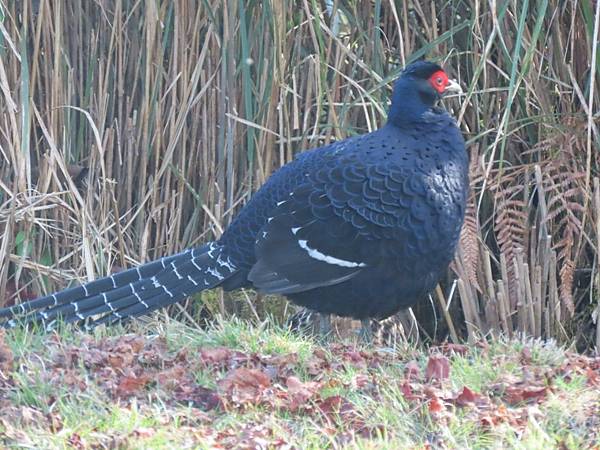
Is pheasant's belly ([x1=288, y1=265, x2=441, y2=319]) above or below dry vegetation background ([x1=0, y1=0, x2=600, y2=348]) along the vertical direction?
below

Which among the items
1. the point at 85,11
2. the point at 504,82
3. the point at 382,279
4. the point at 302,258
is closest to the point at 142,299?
the point at 302,258

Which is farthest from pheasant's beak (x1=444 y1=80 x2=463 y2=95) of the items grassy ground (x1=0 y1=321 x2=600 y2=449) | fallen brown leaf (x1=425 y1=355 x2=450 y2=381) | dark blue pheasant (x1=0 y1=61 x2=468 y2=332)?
fallen brown leaf (x1=425 y1=355 x2=450 y2=381)

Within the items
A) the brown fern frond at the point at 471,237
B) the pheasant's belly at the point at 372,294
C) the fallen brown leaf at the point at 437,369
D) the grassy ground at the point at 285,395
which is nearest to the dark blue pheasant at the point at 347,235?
the pheasant's belly at the point at 372,294

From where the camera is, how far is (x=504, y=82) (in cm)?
518

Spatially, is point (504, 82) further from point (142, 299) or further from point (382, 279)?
point (142, 299)

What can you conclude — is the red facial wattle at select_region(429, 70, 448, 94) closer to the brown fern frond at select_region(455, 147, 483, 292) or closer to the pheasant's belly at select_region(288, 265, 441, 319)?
the brown fern frond at select_region(455, 147, 483, 292)

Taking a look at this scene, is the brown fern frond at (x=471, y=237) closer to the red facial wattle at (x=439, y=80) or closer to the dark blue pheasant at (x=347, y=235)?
the dark blue pheasant at (x=347, y=235)

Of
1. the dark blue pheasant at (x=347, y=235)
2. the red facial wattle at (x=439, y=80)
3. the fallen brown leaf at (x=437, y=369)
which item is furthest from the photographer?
the red facial wattle at (x=439, y=80)

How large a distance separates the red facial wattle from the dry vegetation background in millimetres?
239

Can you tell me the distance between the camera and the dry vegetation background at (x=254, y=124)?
4957mm

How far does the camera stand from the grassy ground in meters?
3.04

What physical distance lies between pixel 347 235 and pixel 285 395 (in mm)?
1312

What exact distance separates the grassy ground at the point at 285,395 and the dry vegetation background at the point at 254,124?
1152 mm

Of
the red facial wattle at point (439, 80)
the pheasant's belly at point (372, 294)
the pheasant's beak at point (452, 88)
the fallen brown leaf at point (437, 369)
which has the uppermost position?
the red facial wattle at point (439, 80)
